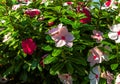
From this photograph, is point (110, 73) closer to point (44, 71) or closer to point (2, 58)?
point (44, 71)

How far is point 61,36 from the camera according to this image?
3332mm

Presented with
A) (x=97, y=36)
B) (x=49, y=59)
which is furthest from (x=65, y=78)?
(x=97, y=36)

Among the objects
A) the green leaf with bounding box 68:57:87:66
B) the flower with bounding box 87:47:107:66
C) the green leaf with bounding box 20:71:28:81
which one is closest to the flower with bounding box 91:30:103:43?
the flower with bounding box 87:47:107:66

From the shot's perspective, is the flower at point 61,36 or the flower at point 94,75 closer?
the flower at point 61,36

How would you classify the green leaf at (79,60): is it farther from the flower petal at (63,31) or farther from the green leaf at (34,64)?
the green leaf at (34,64)

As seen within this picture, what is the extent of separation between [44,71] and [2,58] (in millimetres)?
447

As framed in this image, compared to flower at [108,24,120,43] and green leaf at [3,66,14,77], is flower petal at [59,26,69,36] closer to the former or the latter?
flower at [108,24,120,43]

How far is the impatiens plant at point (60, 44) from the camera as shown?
3.41 metres

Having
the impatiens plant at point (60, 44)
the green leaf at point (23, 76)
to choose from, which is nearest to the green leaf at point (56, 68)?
the impatiens plant at point (60, 44)

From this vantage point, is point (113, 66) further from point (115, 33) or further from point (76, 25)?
point (76, 25)

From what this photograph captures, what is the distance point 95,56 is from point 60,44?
34 centimetres

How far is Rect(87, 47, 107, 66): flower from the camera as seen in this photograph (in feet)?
11.3

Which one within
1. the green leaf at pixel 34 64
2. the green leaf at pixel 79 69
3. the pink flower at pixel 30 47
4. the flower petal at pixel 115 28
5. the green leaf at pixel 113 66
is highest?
the flower petal at pixel 115 28

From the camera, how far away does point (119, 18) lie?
142 inches
